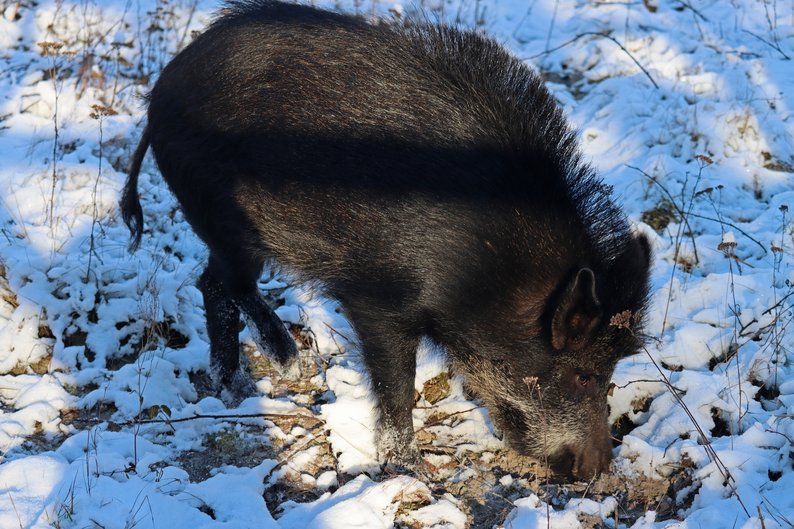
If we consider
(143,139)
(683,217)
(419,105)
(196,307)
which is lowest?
(196,307)

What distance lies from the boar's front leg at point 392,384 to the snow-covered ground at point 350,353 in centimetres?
13

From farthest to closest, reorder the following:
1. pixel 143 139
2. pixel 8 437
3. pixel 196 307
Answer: pixel 196 307 → pixel 143 139 → pixel 8 437

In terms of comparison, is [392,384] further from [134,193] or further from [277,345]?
[134,193]

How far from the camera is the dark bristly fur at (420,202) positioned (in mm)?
3412

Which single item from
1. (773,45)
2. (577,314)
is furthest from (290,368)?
(773,45)

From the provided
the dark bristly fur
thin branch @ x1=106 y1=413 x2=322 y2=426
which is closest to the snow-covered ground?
thin branch @ x1=106 y1=413 x2=322 y2=426

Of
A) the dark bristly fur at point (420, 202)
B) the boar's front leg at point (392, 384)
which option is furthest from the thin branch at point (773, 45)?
the boar's front leg at point (392, 384)

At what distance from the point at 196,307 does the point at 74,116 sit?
248cm

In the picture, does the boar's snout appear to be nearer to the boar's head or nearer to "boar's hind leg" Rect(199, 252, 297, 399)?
the boar's head

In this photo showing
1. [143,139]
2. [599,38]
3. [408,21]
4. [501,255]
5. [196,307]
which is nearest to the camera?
[501,255]

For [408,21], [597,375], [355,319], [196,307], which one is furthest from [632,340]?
[196,307]

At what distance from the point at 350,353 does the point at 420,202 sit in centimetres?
138

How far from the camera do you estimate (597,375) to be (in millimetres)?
3582

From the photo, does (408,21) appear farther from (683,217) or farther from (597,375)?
(683,217)
